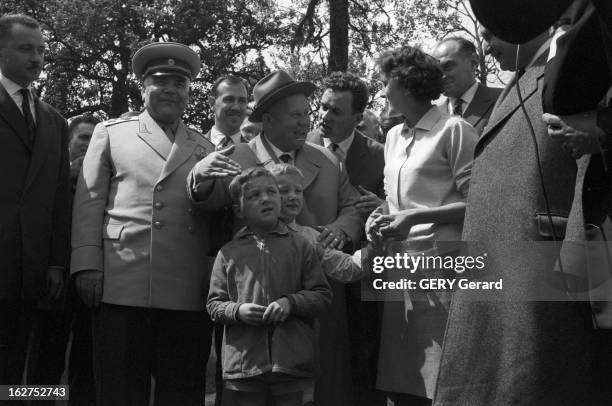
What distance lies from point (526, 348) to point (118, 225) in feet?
7.99

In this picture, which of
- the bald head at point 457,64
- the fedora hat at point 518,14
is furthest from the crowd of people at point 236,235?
the fedora hat at point 518,14

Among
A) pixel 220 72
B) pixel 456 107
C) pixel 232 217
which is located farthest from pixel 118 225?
pixel 220 72

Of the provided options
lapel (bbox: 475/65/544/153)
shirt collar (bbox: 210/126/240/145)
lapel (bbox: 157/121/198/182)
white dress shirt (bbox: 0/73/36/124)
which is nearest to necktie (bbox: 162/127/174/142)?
lapel (bbox: 157/121/198/182)

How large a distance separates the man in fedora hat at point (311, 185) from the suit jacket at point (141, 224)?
0.18m

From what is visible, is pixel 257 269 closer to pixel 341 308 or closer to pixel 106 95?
pixel 341 308

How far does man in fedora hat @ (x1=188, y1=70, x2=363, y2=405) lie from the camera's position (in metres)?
4.39

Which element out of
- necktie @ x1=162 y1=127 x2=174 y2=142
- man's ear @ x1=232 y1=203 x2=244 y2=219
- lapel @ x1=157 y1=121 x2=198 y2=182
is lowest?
man's ear @ x1=232 y1=203 x2=244 y2=219

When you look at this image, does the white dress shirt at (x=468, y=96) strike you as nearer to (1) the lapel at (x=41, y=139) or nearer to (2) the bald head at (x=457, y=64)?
(2) the bald head at (x=457, y=64)

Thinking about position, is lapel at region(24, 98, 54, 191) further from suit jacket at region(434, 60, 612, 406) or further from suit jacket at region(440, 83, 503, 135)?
suit jacket at region(434, 60, 612, 406)

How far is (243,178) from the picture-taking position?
165 inches

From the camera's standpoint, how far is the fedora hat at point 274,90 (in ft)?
15.6

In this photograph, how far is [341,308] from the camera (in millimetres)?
4535

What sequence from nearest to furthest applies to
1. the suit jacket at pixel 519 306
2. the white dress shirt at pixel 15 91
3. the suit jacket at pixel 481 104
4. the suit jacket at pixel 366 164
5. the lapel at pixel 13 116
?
the suit jacket at pixel 519 306 < the lapel at pixel 13 116 < the white dress shirt at pixel 15 91 < the suit jacket at pixel 481 104 < the suit jacket at pixel 366 164

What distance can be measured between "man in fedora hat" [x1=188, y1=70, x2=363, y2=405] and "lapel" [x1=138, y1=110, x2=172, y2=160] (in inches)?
11.7
